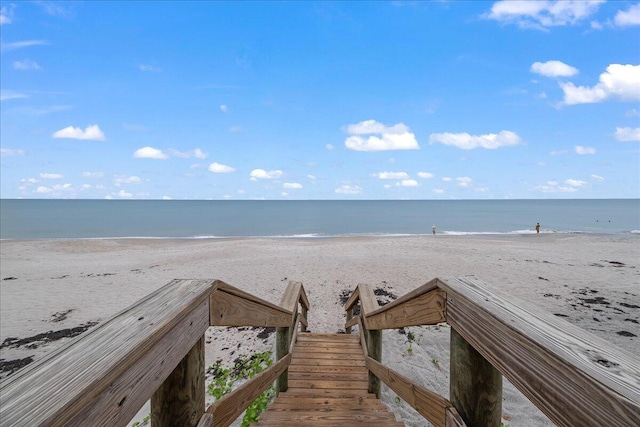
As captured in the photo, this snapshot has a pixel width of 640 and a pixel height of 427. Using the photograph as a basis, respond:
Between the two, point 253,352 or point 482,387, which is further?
point 253,352

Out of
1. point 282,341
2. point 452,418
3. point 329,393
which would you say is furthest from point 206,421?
point 282,341

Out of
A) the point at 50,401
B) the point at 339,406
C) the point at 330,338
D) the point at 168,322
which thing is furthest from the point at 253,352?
the point at 50,401

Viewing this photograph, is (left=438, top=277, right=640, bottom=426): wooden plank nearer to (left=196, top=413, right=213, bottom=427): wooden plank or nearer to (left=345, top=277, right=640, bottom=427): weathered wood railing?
(left=345, top=277, right=640, bottom=427): weathered wood railing

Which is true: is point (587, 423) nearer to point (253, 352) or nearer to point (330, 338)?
point (330, 338)

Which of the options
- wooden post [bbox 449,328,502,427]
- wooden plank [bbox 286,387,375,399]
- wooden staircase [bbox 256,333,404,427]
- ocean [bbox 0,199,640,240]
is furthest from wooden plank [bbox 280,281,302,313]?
ocean [bbox 0,199,640,240]

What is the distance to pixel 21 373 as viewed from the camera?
740mm

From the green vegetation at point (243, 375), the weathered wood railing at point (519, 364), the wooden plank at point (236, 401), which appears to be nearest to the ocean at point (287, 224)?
the green vegetation at point (243, 375)

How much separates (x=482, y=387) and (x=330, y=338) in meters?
4.18

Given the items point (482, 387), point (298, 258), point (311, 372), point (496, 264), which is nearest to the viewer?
point (482, 387)

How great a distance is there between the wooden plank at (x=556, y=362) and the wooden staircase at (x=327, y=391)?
1744mm

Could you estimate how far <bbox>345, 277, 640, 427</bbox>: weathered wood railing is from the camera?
0.73 metres

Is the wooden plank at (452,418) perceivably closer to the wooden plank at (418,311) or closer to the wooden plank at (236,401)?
the wooden plank at (418,311)

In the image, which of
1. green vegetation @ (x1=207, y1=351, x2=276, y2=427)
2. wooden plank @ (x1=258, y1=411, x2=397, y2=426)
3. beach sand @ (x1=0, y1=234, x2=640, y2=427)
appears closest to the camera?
wooden plank @ (x1=258, y1=411, x2=397, y2=426)

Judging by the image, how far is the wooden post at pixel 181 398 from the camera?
123cm
